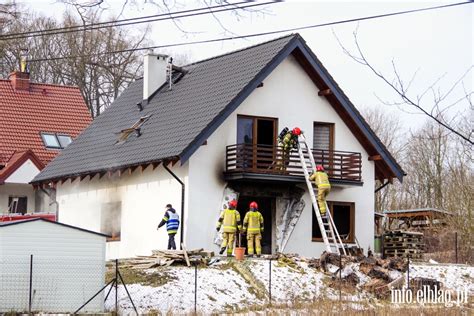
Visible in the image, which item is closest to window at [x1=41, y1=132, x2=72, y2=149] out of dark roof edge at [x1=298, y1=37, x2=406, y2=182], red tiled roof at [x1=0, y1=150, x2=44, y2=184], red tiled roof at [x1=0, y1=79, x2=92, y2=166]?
red tiled roof at [x1=0, y1=79, x2=92, y2=166]

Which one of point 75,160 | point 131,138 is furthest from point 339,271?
point 75,160

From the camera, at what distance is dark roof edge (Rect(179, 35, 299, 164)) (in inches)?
1351

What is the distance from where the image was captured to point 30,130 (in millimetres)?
50469

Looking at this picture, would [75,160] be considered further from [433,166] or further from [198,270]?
[433,166]

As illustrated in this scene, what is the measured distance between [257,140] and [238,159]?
1.62 meters

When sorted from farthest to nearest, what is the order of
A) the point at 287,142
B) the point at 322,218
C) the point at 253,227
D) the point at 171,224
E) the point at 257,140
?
the point at 257,140
the point at 322,218
the point at 287,142
the point at 253,227
the point at 171,224

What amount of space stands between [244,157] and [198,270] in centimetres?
565

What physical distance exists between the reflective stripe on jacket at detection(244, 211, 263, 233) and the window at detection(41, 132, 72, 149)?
1839cm

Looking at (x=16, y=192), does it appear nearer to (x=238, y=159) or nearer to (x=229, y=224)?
(x=238, y=159)

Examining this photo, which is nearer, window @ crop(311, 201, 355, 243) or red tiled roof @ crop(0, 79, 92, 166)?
window @ crop(311, 201, 355, 243)

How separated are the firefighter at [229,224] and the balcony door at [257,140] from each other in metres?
2.00

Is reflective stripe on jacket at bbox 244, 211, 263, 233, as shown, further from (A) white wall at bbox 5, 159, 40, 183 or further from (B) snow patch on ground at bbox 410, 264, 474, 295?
(A) white wall at bbox 5, 159, 40, 183

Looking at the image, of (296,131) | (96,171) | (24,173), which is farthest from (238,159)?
(24,173)

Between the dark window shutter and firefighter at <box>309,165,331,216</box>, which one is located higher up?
the dark window shutter
